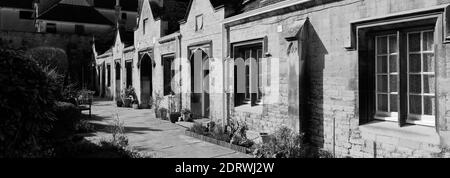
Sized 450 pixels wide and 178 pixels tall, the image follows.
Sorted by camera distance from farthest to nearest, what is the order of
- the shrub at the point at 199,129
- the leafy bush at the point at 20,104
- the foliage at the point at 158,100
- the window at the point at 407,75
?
the foliage at the point at 158,100 → the shrub at the point at 199,129 → the window at the point at 407,75 → the leafy bush at the point at 20,104

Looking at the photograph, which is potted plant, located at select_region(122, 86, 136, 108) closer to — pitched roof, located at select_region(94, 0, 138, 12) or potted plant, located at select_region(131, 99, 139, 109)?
potted plant, located at select_region(131, 99, 139, 109)

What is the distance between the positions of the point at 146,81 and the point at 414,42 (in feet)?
58.1

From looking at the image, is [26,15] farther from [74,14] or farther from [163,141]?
[163,141]

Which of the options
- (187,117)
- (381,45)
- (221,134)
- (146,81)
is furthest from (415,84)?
(146,81)

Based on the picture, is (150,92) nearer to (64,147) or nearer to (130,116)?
(130,116)

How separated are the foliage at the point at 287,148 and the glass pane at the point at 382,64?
2240mm

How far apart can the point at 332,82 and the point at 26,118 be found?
6263 millimetres

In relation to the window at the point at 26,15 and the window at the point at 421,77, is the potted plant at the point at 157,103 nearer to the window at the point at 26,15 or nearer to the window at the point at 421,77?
the window at the point at 421,77

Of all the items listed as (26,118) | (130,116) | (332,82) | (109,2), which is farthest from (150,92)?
(109,2)

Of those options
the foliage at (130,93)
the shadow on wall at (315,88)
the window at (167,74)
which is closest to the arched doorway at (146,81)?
the foliage at (130,93)

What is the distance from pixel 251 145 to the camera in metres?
9.64

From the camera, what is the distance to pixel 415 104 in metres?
6.99

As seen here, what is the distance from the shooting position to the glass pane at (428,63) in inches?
261
